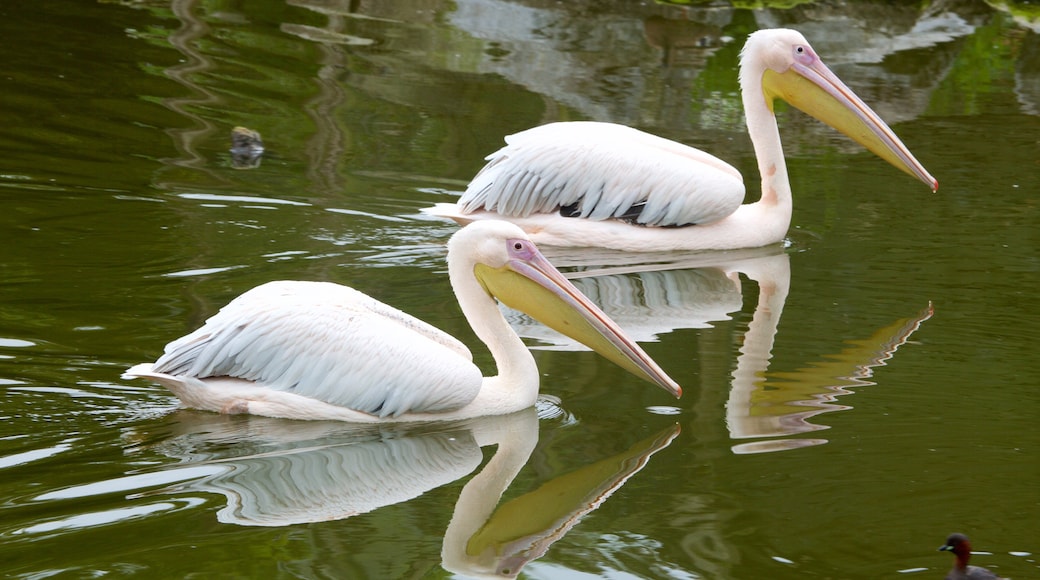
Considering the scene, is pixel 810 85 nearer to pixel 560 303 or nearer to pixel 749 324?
pixel 749 324

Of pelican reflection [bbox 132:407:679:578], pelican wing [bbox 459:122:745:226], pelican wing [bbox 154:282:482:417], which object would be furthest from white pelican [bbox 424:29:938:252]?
pelican reflection [bbox 132:407:679:578]

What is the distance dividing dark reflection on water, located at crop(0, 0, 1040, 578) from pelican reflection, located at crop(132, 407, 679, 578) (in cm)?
2

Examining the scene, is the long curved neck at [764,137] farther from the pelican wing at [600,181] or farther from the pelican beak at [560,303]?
the pelican beak at [560,303]

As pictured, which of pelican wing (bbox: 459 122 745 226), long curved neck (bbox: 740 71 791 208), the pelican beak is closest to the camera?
the pelican beak

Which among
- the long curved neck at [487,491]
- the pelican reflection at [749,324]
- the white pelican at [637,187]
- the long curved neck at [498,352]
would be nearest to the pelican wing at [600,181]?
the white pelican at [637,187]

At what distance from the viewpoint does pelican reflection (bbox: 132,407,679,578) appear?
3914mm

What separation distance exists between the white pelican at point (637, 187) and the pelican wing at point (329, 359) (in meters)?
2.18

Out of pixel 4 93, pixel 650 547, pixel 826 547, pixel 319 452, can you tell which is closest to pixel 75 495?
pixel 319 452

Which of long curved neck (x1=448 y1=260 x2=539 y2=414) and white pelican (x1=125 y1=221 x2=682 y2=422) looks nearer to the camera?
white pelican (x1=125 y1=221 x2=682 y2=422)

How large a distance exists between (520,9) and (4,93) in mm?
4261

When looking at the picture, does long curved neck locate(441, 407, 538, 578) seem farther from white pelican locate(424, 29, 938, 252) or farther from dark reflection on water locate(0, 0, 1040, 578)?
white pelican locate(424, 29, 938, 252)

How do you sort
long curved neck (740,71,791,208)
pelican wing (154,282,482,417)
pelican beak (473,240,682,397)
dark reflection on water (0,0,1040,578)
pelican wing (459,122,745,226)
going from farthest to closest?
1. long curved neck (740,71,791,208)
2. pelican wing (459,122,745,226)
3. pelican beak (473,240,682,397)
4. pelican wing (154,282,482,417)
5. dark reflection on water (0,0,1040,578)

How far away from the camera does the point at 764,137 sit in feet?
23.9

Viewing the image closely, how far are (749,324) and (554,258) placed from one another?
50.8 inches
